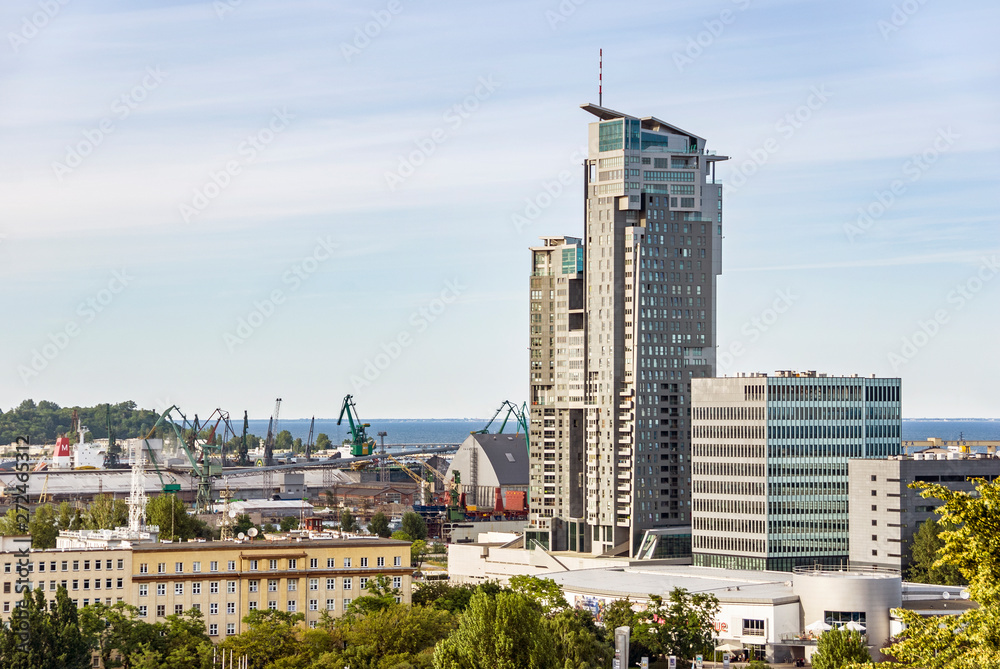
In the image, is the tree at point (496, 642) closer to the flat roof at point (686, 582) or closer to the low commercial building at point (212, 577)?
the low commercial building at point (212, 577)

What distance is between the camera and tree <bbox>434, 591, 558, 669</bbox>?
83812mm

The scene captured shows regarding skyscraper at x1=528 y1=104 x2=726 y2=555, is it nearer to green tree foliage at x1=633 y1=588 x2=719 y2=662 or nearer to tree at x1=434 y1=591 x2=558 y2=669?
green tree foliage at x1=633 y1=588 x2=719 y2=662

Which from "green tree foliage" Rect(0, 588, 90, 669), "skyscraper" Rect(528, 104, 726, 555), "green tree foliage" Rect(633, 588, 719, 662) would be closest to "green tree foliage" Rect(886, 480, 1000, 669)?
"green tree foliage" Rect(0, 588, 90, 669)

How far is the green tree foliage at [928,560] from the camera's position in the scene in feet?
505

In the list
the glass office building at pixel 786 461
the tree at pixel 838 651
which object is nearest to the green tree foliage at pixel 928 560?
the glass office building at pixel 786 461

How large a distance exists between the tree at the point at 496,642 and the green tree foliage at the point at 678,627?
114 ft

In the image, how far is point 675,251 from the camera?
190125mm

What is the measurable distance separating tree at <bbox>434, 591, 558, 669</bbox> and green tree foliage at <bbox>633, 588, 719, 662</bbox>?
3470 cm

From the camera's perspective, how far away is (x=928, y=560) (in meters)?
156

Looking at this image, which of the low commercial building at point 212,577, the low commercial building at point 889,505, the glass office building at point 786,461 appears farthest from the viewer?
the glass office building at point 786,461

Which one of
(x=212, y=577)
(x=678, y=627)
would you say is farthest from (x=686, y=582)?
(x=212, y=577)

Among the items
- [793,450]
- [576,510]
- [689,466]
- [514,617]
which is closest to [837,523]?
[793,450]

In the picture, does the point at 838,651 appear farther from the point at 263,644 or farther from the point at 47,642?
the point at 47,642

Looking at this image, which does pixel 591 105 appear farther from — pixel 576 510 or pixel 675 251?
pixel 576 510
